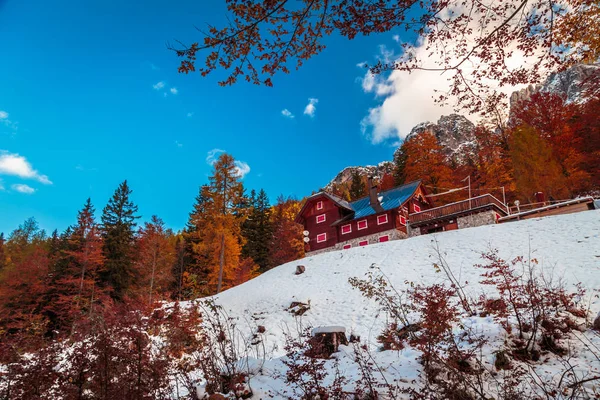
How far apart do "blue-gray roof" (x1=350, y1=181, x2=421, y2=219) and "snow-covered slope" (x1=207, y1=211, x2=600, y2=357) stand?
19.9 ft

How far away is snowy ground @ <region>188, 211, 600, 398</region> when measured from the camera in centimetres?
1128

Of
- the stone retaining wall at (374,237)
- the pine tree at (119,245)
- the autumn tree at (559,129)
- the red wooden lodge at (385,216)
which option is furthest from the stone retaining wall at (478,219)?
the pine tree at (119,245)

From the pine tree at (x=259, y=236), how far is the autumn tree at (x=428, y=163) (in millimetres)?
17487

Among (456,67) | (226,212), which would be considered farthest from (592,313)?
(226,212)

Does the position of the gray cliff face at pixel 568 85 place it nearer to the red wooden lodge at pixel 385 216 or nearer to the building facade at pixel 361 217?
the red wooden lodge at pixel 385 216

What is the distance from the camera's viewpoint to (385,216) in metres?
25.9

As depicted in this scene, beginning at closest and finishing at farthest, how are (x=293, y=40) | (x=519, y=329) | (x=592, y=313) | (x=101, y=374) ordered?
(x=101, y=374)
(x=293, y=40)
(x=519, y=329)
(x=592, y=313)

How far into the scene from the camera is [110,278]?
25.6 m

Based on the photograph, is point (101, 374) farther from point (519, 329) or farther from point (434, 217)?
point (434, 217)

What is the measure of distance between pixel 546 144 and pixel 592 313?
24.7 m

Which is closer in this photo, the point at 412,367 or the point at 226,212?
the point at 412,367

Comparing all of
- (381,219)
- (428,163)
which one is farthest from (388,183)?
(381,219)

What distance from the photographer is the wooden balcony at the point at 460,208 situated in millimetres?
21453

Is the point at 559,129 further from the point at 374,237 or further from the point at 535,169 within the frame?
the point at 374,237
